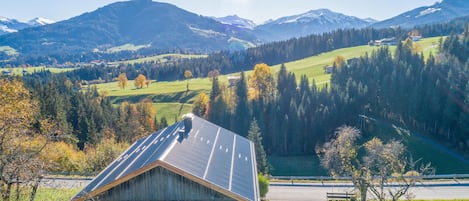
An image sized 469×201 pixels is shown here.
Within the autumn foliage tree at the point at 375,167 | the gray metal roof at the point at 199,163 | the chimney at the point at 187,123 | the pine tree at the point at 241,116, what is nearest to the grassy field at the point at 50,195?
the gray metal roof at the point at 199,163

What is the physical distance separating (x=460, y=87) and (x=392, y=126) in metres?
15.3

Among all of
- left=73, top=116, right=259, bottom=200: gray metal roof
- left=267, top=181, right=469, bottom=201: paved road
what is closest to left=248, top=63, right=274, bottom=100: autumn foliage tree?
left=267, top=181, right=469, bottom=201: paved road

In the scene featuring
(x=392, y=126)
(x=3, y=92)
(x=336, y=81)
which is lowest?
(x=392, y=126)

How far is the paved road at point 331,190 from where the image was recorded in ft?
134

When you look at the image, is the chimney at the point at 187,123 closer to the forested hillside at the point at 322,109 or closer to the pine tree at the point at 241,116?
the forested hillside at the point at 322,109

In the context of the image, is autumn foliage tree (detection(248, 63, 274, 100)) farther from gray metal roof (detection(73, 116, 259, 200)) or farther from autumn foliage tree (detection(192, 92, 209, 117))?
gray metal roof (detection(73, 116, 259, 200))

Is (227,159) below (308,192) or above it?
above

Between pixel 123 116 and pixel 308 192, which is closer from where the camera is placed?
pixel 308 192

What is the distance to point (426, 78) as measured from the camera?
86.9 metres

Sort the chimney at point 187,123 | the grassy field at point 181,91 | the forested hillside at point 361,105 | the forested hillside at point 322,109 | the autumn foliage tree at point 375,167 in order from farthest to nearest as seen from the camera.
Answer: the grassy field at point 181,91
the forested hillside at point 361,105
the forested hillside at point 322,109
the chimney at point 187,123
the autumn foliage tree at point 375,167

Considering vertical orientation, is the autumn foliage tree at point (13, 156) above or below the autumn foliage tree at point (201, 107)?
above

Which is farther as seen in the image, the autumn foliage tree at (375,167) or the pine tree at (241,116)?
the pine tree at (241,116)

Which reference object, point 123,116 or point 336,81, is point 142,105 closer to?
point 123,116

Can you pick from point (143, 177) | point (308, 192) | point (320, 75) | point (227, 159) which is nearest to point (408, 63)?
point (320, 75)
